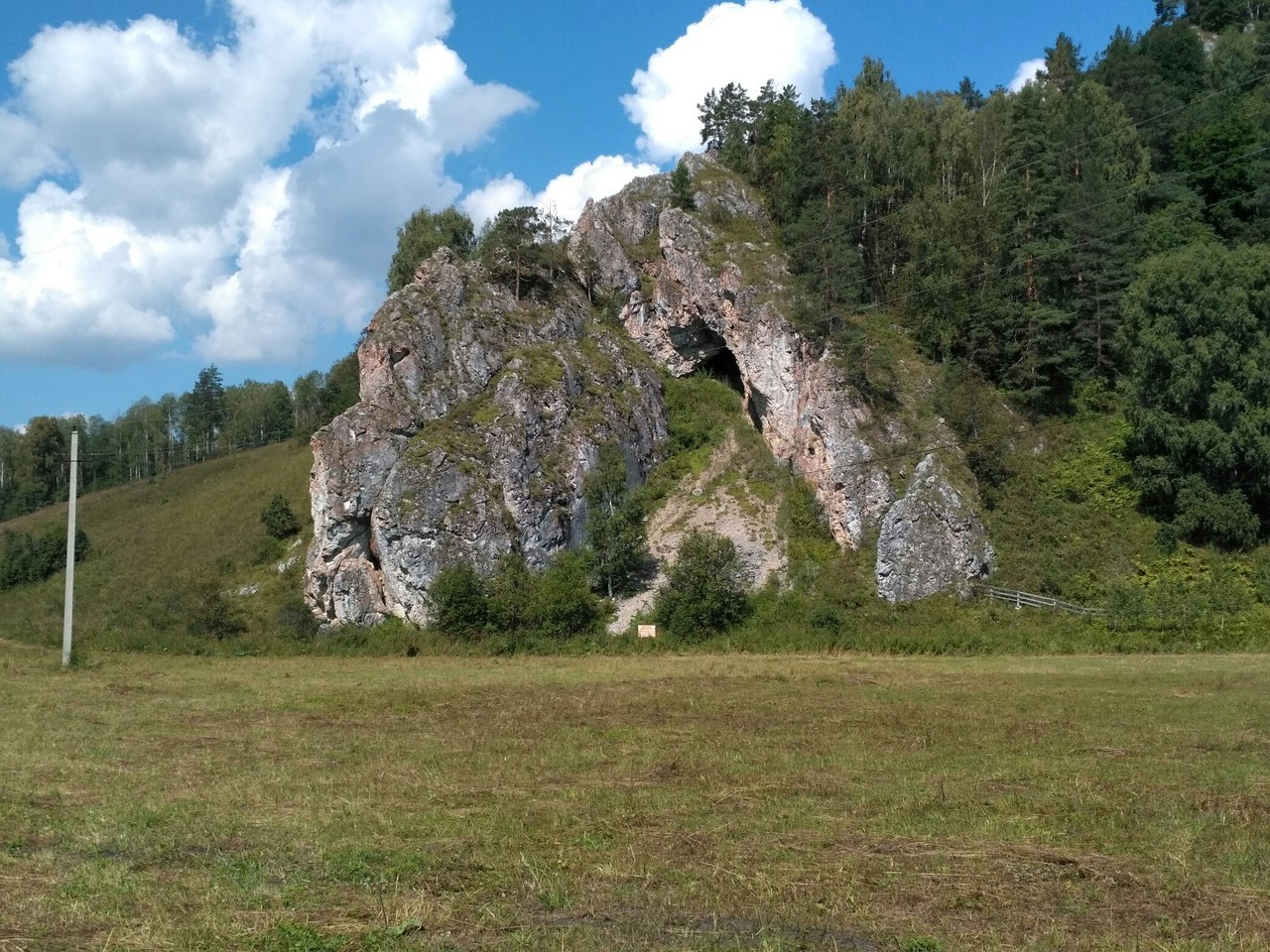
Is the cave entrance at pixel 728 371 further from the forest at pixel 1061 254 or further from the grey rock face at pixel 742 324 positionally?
the forest at pixel 1061 254

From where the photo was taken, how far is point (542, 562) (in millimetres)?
49062

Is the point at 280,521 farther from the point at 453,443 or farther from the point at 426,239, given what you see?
the point at 426,239

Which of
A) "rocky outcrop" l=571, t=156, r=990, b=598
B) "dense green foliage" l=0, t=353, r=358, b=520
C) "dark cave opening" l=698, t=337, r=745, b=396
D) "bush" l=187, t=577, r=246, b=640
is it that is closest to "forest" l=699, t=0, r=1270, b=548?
"rocky outcrop" l=571, t=156, r=990, b=598

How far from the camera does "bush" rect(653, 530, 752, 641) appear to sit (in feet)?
140

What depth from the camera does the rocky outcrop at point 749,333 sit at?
4856cm

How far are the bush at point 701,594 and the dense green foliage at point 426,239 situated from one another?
4298 cm

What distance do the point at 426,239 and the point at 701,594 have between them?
4683cm

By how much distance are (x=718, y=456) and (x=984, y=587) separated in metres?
19.0

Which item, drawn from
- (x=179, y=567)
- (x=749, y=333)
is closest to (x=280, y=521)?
(x=179, y=567)

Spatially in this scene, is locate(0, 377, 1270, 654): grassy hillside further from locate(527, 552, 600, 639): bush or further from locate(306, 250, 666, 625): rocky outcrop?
locate(306, 250, 666, 625): rocky outcrop

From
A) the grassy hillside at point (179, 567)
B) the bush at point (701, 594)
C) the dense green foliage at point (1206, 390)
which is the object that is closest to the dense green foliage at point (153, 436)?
the grassy hillside at point (179, 567)

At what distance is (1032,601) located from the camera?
135 feet

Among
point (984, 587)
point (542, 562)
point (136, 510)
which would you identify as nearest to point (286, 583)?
point (542, 562)

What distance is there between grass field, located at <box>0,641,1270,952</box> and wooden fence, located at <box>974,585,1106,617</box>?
15.0 m
